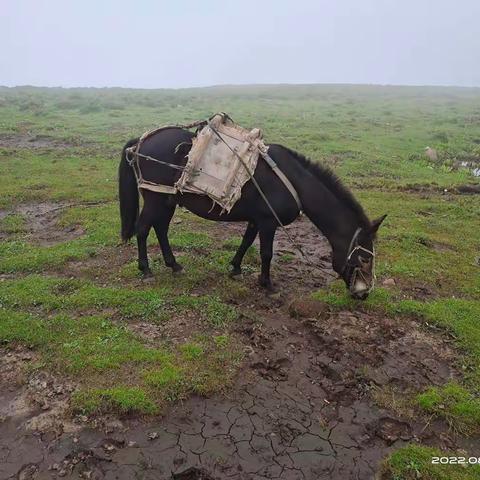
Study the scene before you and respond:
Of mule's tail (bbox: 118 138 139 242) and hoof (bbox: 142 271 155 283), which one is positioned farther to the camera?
hoof (bbox: 142 271 155 283)

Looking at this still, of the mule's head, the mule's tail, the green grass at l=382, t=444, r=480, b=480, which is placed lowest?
the green grass at l=382, t=444, r=480, b=480

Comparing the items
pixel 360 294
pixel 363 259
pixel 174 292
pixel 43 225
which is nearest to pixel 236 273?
pixel 174 292

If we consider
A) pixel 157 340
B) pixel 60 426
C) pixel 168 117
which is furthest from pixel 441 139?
pixel 60 426

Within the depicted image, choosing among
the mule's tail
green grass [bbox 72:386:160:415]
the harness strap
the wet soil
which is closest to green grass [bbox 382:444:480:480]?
green grass [bbox 72:386:160:415]

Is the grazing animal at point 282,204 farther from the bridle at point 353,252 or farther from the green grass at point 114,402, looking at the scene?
the green grass at point 114,402

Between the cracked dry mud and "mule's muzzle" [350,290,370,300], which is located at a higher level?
"mule's muzzle" [350,290,370,300]

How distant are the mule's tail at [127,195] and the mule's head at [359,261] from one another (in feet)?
9.88

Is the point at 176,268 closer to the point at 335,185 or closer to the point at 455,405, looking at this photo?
the point at 335,185

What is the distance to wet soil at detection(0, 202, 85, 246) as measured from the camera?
28.6ft

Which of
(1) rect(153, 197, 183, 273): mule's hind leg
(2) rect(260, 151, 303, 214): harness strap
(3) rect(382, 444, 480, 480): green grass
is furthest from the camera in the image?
(1) rect(153, 197, 183, 273): mule's hind leg

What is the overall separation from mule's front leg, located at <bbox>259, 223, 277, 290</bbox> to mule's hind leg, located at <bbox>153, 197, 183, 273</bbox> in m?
1.33

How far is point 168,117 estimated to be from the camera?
32562 millimetres

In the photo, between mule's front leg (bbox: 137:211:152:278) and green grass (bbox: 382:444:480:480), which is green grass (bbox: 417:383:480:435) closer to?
green grass (bbox: 382:444:480:480)

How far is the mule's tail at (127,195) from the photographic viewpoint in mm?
6547
